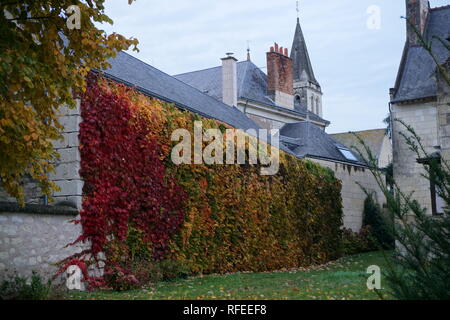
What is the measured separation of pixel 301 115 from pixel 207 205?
22748 millimetres

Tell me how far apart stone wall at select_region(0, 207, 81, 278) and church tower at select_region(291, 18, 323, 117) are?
41.2 metres

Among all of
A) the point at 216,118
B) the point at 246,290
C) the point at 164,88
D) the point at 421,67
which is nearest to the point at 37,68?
the point at 246,290

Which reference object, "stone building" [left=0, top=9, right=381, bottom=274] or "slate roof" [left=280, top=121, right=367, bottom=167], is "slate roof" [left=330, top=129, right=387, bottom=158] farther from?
"slate roof" [left=280, top=121, right=367, bottom=167]

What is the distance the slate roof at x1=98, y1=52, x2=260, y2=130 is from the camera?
609 inches

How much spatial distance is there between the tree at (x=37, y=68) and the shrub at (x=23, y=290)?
1.35 metres

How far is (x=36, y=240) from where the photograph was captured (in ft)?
29.9

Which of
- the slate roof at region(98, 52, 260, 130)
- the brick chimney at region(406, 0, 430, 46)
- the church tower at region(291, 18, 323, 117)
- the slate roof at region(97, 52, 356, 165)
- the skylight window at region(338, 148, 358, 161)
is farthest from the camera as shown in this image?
the church tower at region(291, 18, 323, 117)

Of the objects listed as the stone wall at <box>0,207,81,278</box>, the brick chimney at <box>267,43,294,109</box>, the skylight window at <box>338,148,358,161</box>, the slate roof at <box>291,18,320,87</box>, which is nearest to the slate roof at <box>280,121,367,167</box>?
the skylight window at <box>338,148,358,161</box>

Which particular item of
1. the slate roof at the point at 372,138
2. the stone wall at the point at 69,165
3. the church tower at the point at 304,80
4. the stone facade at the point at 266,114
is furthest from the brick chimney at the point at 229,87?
the church tower at the point at 304,80

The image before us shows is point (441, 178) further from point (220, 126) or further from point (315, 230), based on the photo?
point (315, 230)

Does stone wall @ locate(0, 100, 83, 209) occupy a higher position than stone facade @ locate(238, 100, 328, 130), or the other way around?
stone facade @ locate(238, 100, 328, 130)

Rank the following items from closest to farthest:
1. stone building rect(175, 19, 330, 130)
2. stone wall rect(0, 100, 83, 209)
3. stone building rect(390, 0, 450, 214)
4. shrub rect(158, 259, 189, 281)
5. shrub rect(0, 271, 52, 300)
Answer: shrub rect(0, 271, 52, 300) < stone wall rect(0, 100, 83, 209) < shrub rect(158, 259, 189, 281) < stone building rect(390, 0, 450, 214) < stone building rect(175, 19, 330, 130)

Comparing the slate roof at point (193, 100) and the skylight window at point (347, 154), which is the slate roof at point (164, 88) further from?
the skylight window at point (347, 154)

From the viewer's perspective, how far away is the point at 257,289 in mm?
9906
